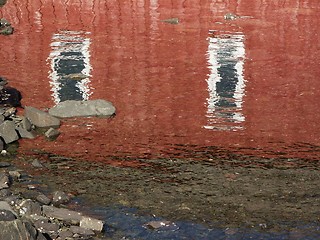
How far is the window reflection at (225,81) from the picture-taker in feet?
37.5

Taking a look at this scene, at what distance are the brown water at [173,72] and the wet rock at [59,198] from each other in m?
1.40

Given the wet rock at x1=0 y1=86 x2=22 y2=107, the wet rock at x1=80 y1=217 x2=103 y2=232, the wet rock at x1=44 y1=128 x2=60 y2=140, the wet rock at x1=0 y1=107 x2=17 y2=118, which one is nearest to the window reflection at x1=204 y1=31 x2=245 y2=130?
the wet rock at x1=44 y1=128 x2=60 y2=140

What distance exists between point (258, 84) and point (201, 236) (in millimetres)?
6541

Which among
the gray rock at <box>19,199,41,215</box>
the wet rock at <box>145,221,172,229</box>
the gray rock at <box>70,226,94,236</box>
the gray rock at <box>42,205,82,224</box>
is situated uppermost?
the gray rock at <box>19,199,41,215</box>

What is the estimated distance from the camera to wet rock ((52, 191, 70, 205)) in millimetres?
8172

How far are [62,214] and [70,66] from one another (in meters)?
7.40

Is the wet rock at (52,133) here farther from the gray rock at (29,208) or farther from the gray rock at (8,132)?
the gray rock at (29,208)

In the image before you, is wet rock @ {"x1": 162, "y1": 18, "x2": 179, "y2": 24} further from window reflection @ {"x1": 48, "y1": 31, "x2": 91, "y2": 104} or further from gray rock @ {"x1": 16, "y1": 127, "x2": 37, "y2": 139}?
gray rock @ {"x1": 16, "y1": 127, "x2": 37, "y2": 139}

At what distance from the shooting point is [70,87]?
13117 millimetres

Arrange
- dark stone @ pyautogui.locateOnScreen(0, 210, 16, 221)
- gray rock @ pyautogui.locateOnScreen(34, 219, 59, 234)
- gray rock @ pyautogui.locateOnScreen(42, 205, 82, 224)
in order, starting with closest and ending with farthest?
dark stone @ pyautogui.locateOnScreen(0, 210, 16, 221) → gray rock @ pyautogui.locateOnScreen(34, 219, 59, 234) → gray rock @ pyautogui.locateOnScreen(42, 205, 82, 224)

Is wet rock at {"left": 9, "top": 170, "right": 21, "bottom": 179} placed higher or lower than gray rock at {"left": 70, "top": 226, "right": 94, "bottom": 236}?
higher

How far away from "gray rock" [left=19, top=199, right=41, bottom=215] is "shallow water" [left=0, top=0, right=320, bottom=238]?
6.14 ft

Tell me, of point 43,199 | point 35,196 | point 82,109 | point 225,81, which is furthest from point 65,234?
point 225,81

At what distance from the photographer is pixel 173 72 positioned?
1429cm
